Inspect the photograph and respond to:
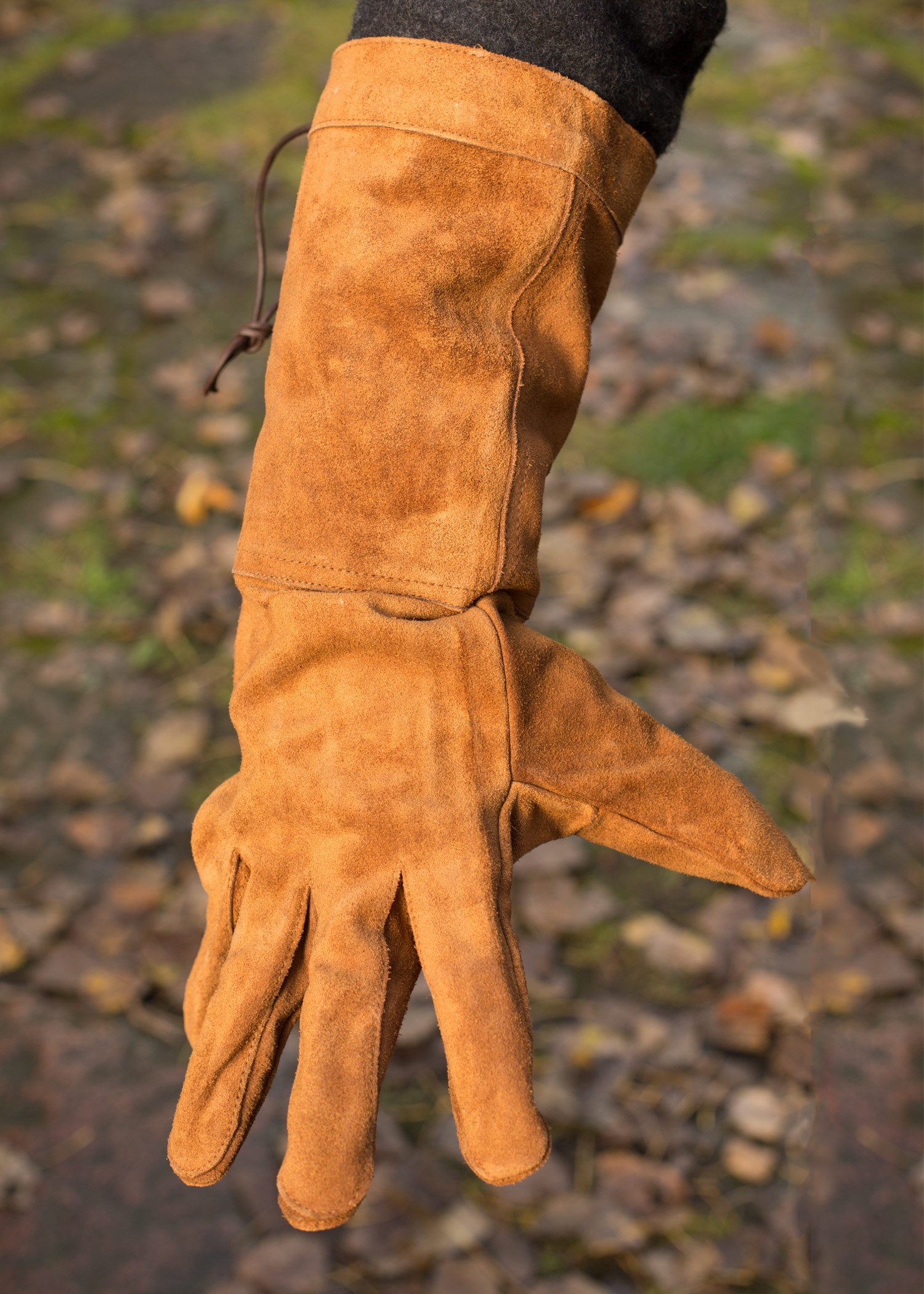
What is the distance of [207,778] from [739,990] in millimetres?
1228

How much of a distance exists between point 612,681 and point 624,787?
126cm

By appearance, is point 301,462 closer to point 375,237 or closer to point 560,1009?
point 375,237

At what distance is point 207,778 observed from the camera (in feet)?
8.00

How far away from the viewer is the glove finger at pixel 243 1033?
115cm

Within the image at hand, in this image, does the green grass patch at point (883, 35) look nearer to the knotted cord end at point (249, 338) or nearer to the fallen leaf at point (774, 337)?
the fallen leaf at point (774, 337)

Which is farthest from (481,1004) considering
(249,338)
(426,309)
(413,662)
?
(249,338)

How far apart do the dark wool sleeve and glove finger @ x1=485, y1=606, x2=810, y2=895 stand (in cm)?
63

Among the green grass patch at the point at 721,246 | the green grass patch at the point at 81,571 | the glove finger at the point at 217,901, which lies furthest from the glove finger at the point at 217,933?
the green grass patch at the point at 721,246

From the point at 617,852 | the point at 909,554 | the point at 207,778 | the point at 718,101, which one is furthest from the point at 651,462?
the point at 718,101

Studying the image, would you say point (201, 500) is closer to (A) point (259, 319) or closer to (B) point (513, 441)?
(A) point (259, 319)

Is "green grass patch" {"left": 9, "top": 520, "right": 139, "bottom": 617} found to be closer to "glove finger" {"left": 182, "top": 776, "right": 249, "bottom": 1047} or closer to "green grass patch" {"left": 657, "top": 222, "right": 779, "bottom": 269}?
"glove finger" {"left": 182, "top": 776, "right": 249, "bottom": 1047}

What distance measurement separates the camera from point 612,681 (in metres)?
2.50

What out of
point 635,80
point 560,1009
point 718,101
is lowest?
point 560,1009

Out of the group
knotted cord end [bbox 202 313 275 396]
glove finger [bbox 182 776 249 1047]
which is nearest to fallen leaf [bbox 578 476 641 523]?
knotted cord end [bbox 202 313 275 396]
